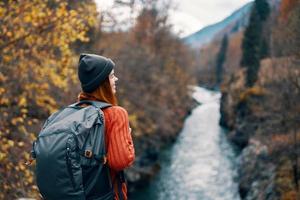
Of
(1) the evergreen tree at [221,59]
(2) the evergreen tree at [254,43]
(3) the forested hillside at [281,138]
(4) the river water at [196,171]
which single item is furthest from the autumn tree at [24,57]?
(1) the evergreen tree at [221,59]

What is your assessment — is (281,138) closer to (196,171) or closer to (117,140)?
(196,171)

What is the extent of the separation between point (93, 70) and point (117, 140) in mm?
607

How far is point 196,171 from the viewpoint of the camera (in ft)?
99.0

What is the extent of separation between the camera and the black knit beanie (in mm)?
3748

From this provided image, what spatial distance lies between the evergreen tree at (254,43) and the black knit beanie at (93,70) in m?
46.4

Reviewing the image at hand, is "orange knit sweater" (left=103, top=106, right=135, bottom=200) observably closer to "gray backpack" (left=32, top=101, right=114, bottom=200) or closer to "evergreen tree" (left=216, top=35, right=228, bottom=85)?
"gray backpack" (left=32, top=101, right=114, bottom=200)

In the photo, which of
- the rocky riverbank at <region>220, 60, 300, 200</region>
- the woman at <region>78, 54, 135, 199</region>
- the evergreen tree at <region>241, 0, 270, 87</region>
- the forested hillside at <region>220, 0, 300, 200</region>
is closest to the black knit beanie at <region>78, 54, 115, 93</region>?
the woman at <region>78, 54, 135, 199</region>

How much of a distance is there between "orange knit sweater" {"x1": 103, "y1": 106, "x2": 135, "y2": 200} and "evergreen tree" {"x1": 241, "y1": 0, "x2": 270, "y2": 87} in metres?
46.5

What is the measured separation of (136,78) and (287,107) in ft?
53.0

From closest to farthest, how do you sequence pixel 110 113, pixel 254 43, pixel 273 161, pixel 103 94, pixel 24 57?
pixel 110 113 < pixel 103 94 < pixel 24 57 < pixel 273 161 < pixel 254 43

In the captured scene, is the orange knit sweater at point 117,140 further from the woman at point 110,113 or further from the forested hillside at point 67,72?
the forested hillside at point 67,72

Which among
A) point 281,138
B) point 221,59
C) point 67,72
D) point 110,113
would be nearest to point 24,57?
point 67,72

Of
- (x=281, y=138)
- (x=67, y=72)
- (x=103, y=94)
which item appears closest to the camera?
(x=103, y=94)

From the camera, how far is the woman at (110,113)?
11.7 feet
